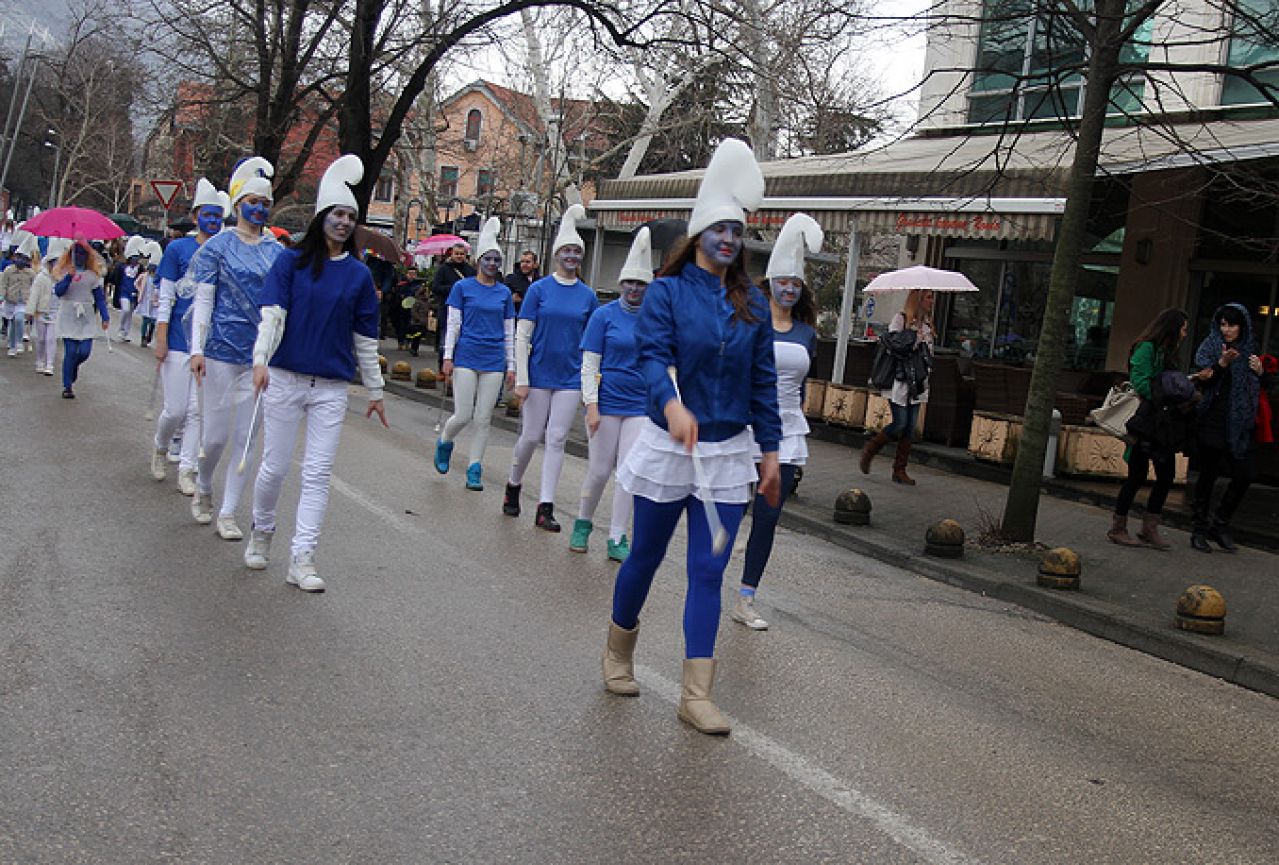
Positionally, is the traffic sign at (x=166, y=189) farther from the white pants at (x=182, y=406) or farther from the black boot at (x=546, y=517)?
the black boot at (x=546, y=517)

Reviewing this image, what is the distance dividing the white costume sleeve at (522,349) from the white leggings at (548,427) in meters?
0.10

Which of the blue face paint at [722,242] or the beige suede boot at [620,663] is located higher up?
the blue face paint at [722,242]

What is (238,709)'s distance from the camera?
193 inches

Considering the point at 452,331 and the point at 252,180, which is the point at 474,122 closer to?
the point at 452,331

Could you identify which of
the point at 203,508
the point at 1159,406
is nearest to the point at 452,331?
the point at 203,508

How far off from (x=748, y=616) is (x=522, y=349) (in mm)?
Answer: 3335

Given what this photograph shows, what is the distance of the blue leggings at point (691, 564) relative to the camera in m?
5.23

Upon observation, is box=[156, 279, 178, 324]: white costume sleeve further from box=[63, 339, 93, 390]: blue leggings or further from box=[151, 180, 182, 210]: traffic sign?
box=[151, 180, 182, 210]: traffic sign

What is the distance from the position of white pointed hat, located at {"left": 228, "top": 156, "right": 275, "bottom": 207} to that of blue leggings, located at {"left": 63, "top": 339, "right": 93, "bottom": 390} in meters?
6.81

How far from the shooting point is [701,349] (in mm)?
5152

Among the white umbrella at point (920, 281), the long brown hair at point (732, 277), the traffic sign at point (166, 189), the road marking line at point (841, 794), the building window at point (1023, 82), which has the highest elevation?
the building window at point (1023, 82)

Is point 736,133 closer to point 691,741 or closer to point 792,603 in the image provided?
point 792,603

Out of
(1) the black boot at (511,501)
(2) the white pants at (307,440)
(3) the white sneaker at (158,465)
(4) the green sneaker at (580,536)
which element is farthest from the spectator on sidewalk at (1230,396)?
(3) the white sneaker at (158,465)

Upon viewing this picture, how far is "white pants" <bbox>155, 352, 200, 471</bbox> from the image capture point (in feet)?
30.6
